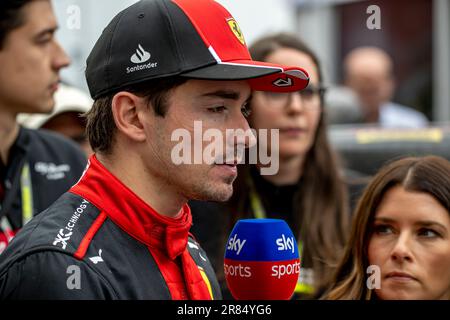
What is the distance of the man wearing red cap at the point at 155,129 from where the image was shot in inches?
64.6

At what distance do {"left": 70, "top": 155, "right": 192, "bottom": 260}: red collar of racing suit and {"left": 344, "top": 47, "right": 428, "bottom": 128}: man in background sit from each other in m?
4.39

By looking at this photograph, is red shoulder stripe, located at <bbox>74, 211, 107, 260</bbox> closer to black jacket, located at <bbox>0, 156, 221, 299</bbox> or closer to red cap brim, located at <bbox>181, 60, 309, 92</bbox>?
black jacket, located at <bbox>0, 156, 221, 299</bbox>

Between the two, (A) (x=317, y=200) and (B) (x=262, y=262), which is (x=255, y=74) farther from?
(A) (x=317, y=200)

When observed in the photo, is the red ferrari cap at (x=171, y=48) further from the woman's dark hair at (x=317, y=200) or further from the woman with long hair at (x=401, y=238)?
the woman's dark hair at (x=317, y=200)

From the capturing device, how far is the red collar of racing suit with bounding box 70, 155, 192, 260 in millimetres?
1665

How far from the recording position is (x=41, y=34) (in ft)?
9.66

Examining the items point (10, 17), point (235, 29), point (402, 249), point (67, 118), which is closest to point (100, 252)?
point (235, 29)

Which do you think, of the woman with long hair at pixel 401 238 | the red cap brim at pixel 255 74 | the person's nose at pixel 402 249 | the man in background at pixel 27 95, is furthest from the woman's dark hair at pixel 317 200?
the red cap brim at pixel 255 74

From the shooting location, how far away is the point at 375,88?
20.7ft

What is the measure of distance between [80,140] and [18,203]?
1.15 meters

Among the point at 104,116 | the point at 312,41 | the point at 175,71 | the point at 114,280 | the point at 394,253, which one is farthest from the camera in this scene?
the point at 312,41

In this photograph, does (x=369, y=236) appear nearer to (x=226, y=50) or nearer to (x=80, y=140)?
(x=226, y=50)
